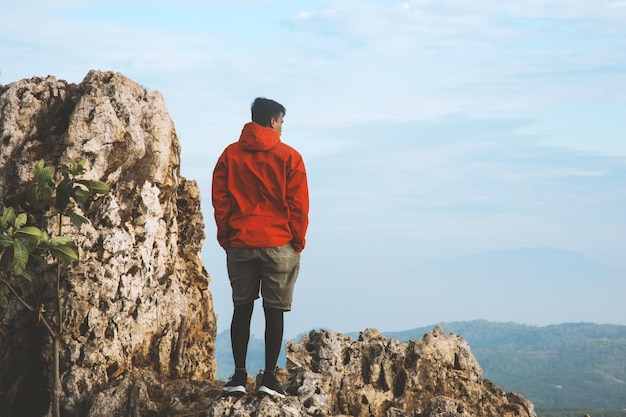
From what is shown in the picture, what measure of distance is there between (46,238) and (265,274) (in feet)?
11.5

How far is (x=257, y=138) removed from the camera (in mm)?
10523

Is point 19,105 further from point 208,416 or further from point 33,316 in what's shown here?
point 208,416

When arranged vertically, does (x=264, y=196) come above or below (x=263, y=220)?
above

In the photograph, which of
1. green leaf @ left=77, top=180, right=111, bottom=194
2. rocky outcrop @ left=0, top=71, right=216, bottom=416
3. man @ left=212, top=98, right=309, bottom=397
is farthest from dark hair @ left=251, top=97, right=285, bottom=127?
rocky outcrop @ left=0, top=71, right=216, bottom=416

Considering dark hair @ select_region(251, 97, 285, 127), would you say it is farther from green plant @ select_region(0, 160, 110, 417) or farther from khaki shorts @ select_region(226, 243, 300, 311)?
green plant @ select_region(0, 160, 110, 417)

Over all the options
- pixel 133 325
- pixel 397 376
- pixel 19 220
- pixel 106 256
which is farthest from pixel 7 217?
pixel 397 376

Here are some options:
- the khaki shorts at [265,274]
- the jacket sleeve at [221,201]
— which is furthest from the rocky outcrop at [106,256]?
the jacket sleeve at [221,201]

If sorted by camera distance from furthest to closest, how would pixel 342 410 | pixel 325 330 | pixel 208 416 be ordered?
1. pixel 325 330
2. pixel 342 410
3. pixel 208 416

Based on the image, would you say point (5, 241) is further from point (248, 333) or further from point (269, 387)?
point (269, 387)

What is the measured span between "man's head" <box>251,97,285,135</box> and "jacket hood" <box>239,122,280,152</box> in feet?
0.31

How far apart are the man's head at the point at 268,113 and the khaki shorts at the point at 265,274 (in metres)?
1.69

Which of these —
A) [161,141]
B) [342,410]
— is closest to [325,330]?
[342,410]

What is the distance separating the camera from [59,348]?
12.3 m

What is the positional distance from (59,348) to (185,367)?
2.58 m
